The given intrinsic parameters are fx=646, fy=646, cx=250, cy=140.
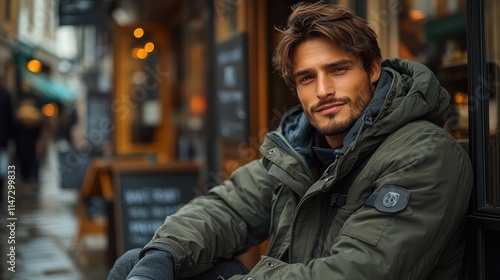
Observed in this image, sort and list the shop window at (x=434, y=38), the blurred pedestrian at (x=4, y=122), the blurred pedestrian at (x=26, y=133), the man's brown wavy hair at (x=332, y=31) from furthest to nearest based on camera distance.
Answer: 1. the blurred pedestrian at (x=26, y=133)
2. the blurred pedestrian at (x=4, y=122)
3. the shop window at (x=434, y=38)
4. the man's brown wavy hair at (x=332, y=31)

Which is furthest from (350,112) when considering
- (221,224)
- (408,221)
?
(221,224)

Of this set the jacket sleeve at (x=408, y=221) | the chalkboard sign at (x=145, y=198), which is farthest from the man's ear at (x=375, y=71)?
the chalkboard sign at (x=145, y=198)

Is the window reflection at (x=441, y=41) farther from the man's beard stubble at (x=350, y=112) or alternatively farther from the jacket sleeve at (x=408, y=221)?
the jacket sleeve at (x=408, y=221)

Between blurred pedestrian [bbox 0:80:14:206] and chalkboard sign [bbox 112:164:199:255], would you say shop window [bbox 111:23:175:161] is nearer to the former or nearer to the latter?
blurred pedestrian [bbox 0:80:14:206]

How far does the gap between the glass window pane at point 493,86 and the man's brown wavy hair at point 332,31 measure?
0.46 meters

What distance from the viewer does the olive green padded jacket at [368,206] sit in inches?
69.0

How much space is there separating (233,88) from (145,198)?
3.65ft

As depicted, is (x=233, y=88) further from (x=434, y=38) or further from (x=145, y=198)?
(x=434, y=38)

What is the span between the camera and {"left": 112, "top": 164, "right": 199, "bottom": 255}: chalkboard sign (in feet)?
16.4

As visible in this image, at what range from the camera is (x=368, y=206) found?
6.07 feet

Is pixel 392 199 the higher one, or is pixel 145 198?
pixel 392 199

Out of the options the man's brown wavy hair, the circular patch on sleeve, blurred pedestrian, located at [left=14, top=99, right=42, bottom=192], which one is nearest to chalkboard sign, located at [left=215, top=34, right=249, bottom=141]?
the man's brown wavy hair

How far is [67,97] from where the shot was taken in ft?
67.9

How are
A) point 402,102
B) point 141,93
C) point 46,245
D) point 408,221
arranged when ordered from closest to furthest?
point 408,221 → point 402,102 → point 46,245 → point 141,93
